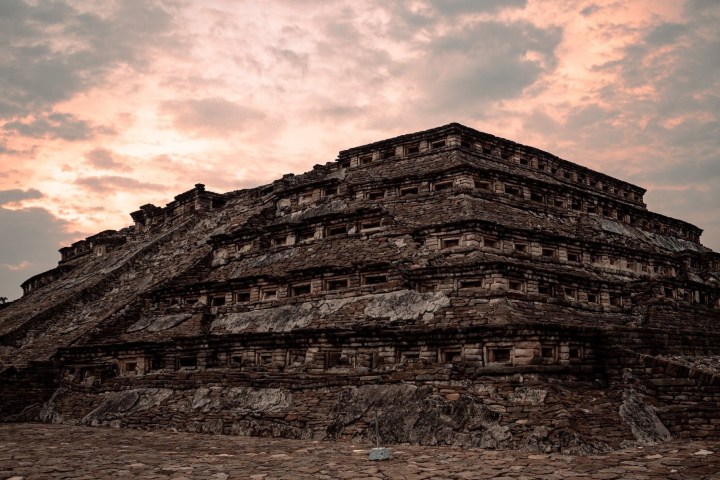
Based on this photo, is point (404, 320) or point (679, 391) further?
point (404, 320)

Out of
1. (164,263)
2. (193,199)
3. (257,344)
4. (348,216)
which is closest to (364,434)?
(257,344)

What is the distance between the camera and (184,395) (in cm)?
1681

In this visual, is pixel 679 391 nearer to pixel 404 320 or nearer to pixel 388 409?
pixel 388 409

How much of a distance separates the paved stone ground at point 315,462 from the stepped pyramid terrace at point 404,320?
1030 millimetres

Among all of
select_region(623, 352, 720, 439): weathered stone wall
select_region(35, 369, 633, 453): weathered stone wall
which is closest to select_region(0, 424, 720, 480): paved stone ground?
select_region(35, 369, 633, 453): weathered stone wall

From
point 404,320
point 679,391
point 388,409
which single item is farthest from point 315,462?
point 679,391

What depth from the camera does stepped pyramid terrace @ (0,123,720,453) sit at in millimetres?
13039

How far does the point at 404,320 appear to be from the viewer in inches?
637

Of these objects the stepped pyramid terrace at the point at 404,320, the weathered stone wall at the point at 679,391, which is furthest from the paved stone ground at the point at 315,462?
the stepped pyramid terrace at the point at 404,320

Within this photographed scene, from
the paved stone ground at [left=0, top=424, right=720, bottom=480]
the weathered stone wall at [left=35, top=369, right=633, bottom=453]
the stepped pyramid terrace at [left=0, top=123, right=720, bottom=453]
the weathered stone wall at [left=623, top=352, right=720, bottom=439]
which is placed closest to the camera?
the paved stone ground at [left=0, top=424, right=720, bottom=480]

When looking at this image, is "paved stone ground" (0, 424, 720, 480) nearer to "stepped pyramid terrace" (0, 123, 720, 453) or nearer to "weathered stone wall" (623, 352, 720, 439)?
"weathered stone wall" (623, 352, 720, 439)

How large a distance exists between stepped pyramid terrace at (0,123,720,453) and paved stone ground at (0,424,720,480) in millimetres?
1030

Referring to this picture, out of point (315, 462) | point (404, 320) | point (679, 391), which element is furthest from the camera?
point (404, 320)

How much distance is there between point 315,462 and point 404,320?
250 inches
